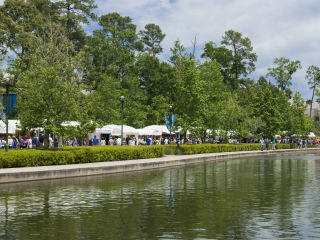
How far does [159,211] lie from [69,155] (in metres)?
15.5

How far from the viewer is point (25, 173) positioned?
19.0m

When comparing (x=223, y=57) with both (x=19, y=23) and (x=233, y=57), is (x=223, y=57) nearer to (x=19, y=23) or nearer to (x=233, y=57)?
(x=233, y=57)

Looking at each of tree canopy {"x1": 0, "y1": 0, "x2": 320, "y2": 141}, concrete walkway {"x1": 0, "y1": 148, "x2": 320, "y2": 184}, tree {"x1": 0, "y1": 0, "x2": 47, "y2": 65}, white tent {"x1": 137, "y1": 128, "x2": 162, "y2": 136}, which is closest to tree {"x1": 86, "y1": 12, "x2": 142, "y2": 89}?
tree canopy {"x1": 0, "y1": 0, "x2": 320, "y2": 141}

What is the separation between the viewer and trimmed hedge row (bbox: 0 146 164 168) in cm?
2221

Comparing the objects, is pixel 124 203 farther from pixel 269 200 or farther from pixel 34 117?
pixel 34 117

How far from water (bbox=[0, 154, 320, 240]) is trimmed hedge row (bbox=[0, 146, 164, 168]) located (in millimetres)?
4830

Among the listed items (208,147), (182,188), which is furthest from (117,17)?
(182,188)

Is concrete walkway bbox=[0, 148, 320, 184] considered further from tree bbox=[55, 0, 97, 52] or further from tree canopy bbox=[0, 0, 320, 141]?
tree bbox=[55, 0, 97, 52]

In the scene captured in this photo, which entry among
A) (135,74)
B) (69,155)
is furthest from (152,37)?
(69,155)

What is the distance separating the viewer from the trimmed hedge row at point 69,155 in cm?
2221

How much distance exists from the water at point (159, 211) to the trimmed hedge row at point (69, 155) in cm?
483

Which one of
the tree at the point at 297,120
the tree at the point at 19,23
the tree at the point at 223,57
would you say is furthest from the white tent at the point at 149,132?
the tree at the point at 223,57

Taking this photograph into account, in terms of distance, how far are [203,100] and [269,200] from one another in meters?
39.3

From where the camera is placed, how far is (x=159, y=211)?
10953mm
